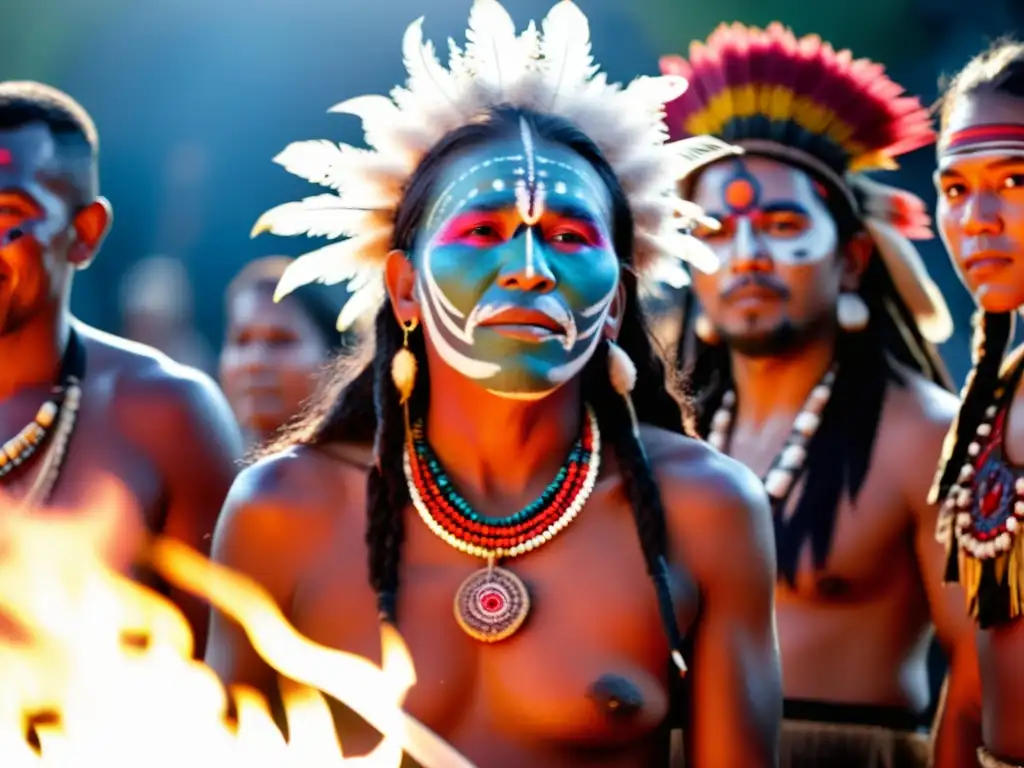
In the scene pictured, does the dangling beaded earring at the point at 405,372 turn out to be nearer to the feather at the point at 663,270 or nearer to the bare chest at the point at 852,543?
the feather at the point at 663,270

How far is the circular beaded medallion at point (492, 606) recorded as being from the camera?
119 inches

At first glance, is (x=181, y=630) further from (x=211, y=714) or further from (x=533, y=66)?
(x=533, y=66)

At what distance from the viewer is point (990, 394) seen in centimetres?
386

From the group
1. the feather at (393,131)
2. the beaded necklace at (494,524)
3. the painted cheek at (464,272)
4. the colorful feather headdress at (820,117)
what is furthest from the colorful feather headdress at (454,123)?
the colorful feather headdress at (820,117)

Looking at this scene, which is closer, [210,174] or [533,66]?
[533,66]

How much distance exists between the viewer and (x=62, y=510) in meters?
3.71

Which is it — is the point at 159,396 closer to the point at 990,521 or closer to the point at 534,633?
the point at 534,633

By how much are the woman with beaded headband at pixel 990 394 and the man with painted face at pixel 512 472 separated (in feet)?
2.26

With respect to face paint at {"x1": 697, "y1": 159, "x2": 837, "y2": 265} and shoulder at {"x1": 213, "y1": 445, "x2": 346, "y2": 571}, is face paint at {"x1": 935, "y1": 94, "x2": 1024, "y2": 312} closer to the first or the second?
face paint at {"x1": 697, "y1": 159, "x2": 837, "y2": 265}

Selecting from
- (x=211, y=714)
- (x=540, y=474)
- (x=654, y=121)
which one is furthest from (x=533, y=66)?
(x=211, y=714)

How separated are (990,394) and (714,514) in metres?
Result: 1.06

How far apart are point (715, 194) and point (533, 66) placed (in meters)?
1.60

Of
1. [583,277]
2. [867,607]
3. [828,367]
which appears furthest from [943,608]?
[583,277]

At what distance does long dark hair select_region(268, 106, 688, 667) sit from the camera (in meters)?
3.09
